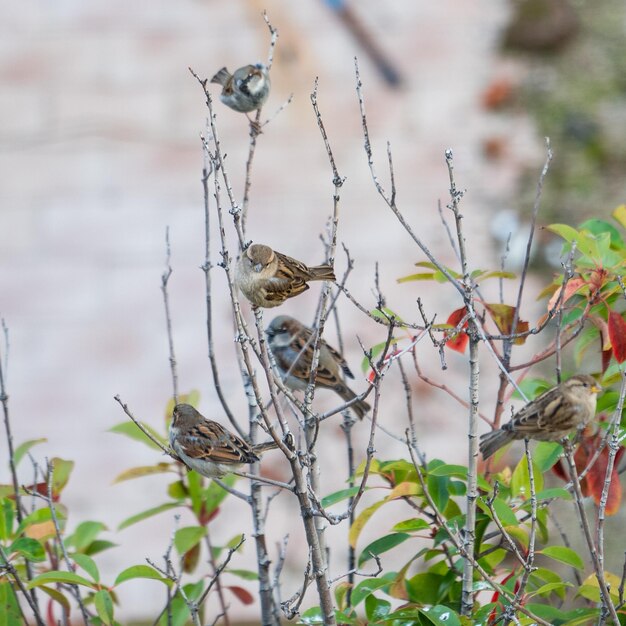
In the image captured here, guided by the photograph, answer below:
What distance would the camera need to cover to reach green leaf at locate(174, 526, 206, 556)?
251 centimetres

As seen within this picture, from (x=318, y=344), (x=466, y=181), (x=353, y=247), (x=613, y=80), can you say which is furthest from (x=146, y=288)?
(x=318, y=344)

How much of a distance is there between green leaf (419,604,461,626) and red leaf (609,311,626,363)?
0.59 meters

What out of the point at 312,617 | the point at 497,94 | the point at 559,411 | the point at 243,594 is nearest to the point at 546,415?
the point at 559,411

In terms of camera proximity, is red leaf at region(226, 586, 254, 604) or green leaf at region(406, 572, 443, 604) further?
red leaf at region(226, 586, 254, 604)

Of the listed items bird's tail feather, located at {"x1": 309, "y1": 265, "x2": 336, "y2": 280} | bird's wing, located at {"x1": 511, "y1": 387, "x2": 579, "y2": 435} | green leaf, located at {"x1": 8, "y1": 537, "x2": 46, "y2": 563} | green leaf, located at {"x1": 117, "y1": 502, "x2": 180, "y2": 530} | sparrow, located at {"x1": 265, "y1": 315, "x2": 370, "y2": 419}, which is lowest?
green leaf, located at {"x1": 8, "y1": 537, "x2": 46, "y2": 563}

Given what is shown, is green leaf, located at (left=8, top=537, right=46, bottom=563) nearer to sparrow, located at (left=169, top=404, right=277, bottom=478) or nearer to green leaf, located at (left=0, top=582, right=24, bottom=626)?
green leaf, located at (left=0, top=582, right=24, bottom=626)

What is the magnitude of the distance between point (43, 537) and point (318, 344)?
75 cm

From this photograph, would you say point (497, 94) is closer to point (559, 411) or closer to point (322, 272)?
point (322, 272)

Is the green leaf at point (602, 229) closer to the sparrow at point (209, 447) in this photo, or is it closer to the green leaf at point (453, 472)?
the green leaf at point (453, 472)

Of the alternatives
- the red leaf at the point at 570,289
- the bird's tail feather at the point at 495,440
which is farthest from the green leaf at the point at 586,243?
the bird's tail feather at the point at 495,440

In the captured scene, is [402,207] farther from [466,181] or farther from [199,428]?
[199,428]

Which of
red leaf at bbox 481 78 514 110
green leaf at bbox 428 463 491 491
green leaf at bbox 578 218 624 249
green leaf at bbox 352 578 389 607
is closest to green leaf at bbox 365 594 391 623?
green leaf at bbox 352 578 389 607

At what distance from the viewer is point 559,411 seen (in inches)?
91.0

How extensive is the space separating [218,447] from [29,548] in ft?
1.49
